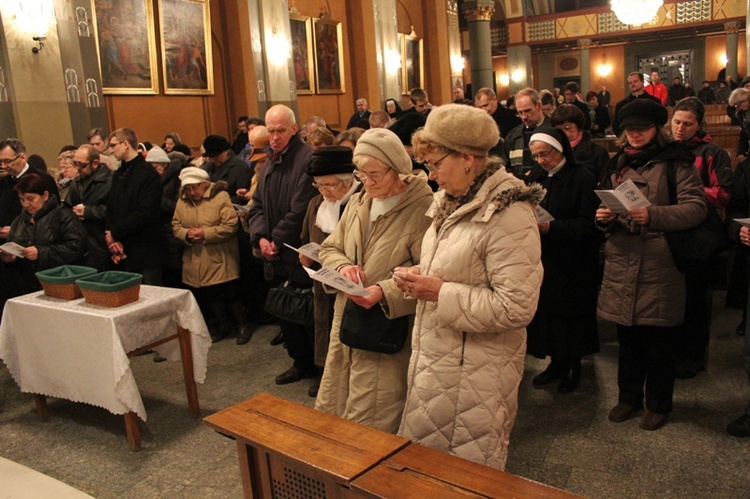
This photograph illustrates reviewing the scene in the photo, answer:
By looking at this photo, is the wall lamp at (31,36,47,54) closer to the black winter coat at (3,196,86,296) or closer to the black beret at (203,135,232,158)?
the black beret at (203,135,232,158)

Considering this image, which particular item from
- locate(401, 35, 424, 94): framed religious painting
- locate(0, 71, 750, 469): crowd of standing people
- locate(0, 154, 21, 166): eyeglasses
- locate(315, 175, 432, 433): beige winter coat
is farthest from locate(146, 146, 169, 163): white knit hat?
locate(401, 35, 424, 94): framed religious painting

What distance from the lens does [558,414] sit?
4.05 metres

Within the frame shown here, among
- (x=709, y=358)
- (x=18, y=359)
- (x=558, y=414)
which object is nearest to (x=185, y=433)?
(x=18, y=359)

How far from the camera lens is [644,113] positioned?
3.45 meters

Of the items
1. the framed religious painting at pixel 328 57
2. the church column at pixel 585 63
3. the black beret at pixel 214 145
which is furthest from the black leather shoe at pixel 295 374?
the church column at pixel 585 63

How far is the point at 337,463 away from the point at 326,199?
1938mm

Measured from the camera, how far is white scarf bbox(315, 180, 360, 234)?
376 centimetres

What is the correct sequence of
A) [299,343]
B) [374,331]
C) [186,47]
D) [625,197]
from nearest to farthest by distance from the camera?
[374,331]
[625,197]
[299,343]
[186,47]

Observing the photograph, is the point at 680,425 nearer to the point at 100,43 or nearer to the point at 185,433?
the point at 185,433

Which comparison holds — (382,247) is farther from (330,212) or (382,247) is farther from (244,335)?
(244,335)

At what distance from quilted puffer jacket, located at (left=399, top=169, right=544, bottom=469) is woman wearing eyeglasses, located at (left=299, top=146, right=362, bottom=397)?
3.98ft

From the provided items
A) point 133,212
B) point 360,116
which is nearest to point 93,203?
point 133,212

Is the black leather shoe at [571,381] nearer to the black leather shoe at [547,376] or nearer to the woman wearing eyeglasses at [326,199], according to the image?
the black leather shoe at [547,376]

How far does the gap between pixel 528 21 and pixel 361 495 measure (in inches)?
998
